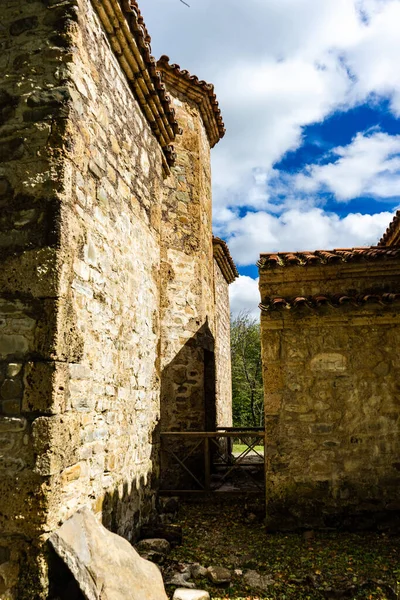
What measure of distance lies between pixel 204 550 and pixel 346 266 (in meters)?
4.10

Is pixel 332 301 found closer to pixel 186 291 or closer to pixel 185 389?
pixel 186 291

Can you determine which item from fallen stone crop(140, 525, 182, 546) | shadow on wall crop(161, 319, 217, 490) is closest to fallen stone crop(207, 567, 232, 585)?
fallen stone crop(140, 525, 182, 546)

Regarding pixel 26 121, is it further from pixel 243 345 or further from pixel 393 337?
pixel 243 345

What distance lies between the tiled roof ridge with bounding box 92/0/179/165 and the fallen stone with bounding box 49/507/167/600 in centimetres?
401

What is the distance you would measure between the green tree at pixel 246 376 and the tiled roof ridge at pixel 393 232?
18080 millimetres

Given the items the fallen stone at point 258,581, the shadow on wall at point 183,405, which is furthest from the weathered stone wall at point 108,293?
the shadow on wall at point 183,405

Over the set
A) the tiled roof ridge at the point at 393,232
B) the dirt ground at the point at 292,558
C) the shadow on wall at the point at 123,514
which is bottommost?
the dirt ground at the point at 292,558

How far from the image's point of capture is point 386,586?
3.84 m

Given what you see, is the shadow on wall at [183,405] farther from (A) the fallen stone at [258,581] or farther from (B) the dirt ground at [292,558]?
(A) the fallen stone at [258,581]

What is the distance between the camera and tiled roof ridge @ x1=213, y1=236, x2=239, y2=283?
10.8 metres

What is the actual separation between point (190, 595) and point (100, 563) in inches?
38.9

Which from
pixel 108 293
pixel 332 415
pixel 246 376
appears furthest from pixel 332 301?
pixel 246 376

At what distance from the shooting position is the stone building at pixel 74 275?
9.16 feet

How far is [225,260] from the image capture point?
12.1m
